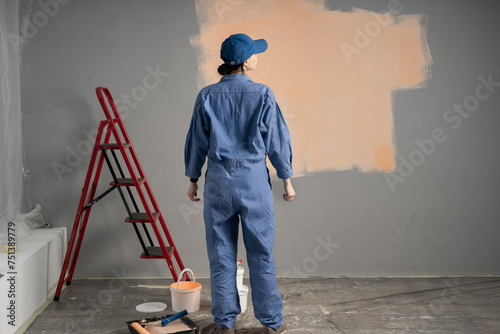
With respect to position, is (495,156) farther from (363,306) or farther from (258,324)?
(258,324)

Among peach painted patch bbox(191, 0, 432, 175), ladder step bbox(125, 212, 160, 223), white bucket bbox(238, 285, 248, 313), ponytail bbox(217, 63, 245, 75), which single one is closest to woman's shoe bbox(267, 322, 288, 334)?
white bucket bbox(238, 285, 248, 313)

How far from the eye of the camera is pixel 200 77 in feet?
11.3

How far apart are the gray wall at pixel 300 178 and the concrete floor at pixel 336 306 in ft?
0.50

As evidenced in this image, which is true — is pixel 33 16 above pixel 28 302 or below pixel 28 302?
above

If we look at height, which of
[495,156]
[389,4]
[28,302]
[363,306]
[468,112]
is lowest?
[363,306]

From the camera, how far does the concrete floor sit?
2.74 metres

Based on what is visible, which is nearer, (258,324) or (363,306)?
(258,324)

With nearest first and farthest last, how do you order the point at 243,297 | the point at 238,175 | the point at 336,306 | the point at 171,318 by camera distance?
the point at 238,175
the point at 171,318
the point at 243,297
the point at 336,306

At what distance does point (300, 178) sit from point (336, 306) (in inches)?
35.1

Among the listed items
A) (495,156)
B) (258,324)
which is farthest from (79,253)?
(495,156)

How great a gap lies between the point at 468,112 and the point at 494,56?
0.39 metres

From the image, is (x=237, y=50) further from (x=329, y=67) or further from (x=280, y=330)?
(x=280, y=330)

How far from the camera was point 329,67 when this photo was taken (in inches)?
135

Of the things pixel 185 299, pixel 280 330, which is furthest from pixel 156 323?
pixel 280 330
